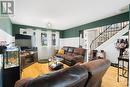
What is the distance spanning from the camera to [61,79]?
109 centimetres

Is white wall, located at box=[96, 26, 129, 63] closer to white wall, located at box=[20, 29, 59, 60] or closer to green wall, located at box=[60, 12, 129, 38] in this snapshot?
green wall, located at box=[60, 12, 129, 38]

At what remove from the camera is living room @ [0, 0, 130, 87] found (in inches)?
63.2

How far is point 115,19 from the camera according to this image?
505cm

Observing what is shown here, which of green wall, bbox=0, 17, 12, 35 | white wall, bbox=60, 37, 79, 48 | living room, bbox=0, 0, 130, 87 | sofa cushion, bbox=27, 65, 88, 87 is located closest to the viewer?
sofa cushion, bbox=27, 65, 88, 87

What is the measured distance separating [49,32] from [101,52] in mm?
4402

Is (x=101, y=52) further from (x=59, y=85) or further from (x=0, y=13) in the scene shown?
(x=59, y=85)

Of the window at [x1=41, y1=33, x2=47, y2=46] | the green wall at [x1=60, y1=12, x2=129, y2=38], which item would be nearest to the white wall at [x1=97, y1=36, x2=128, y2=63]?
the green wall at [x1=60, y1=12, x2=129, y2=38]

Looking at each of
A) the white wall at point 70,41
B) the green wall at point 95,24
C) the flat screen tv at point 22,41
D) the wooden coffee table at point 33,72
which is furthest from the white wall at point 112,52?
the flat screen tv at point 22,41

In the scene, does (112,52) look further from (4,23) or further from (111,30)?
(4,23)

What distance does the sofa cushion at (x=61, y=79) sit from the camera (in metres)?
1.03

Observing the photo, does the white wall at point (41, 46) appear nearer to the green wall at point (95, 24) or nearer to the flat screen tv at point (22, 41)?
the green wall at point (95, 24)

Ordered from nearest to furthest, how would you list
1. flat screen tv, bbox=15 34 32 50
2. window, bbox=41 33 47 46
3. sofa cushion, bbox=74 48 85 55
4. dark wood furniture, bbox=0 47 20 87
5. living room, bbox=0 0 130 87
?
living room, bbox=0 0 130 87
dark wood furniture, bbox=0 47 20 87
flat screen tv, bbox=15 34 32 50
sofa cushion, bbox=74 48 85 55
window, bbox=41 33 47 46

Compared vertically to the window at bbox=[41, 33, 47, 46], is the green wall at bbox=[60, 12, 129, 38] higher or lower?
higher

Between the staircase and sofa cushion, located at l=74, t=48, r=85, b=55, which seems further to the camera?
sofa cushion, located at l=74, t=48, r=85, b=55
